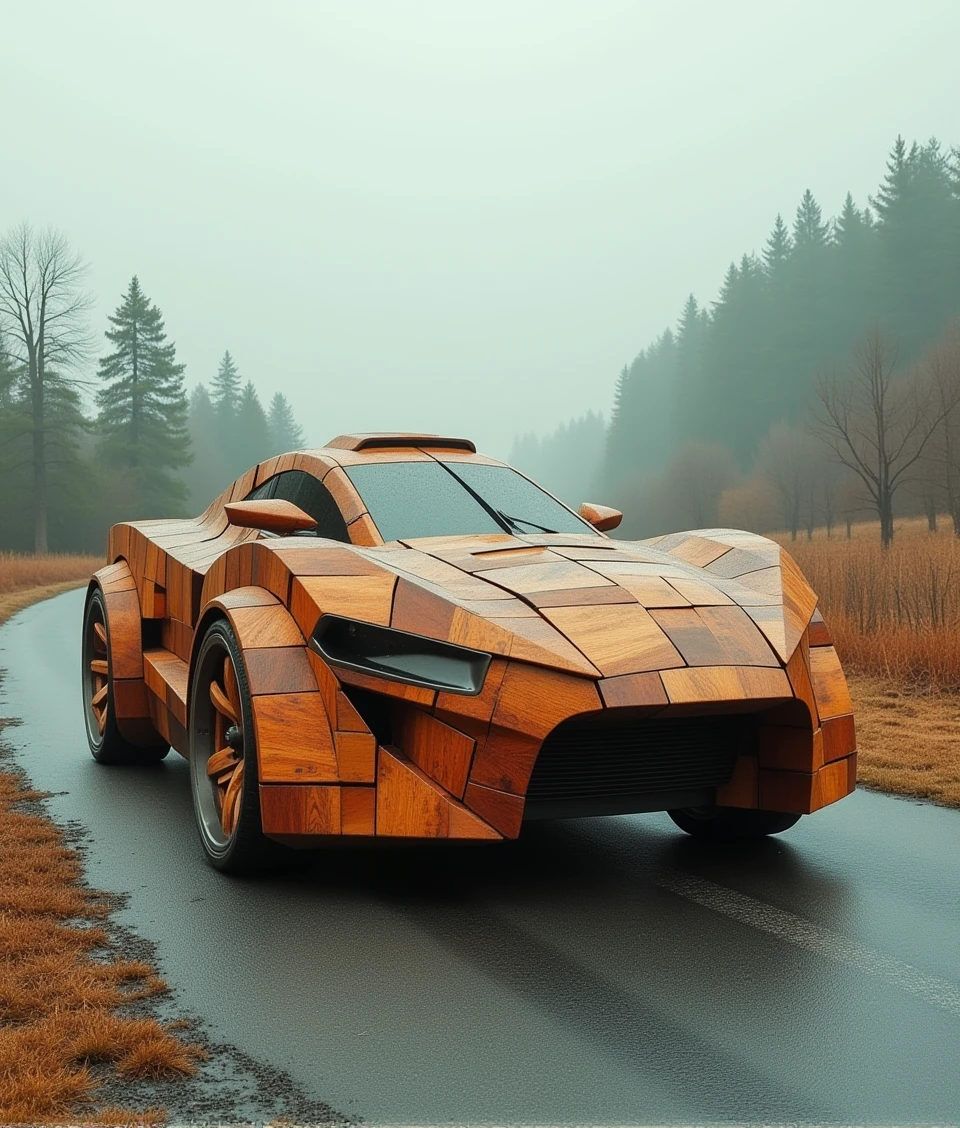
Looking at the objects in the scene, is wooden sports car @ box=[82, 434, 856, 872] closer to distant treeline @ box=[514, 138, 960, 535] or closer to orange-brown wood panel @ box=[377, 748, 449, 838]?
orange-brown wood panel @ box=[377, 748, 449, 838]

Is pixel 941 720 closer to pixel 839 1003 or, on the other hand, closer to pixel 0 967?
pixel 839 1003

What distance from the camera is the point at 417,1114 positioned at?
8.29 ft

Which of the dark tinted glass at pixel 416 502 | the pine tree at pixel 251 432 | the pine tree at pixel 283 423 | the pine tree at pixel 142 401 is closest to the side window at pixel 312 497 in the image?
the dark tinted glass at pixel 416 502

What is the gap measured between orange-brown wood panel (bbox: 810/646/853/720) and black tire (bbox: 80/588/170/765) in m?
3.63

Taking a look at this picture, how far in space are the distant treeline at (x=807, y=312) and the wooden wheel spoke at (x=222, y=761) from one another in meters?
38.4

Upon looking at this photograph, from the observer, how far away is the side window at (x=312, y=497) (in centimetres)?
511

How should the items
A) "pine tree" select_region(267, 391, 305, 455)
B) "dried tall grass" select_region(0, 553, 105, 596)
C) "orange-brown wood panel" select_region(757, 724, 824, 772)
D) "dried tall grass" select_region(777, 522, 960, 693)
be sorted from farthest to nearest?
"pine tree" select_region(267, 391, 305, 455)
"dried tall grass" select_region(0, 553, 105, 596)
"dried tall grass" select_region(777, 522, 960, 693)
"orange-brown wood panel" select_region(757, 724, 824, 772)

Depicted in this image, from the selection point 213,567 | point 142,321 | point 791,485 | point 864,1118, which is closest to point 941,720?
point 213,567

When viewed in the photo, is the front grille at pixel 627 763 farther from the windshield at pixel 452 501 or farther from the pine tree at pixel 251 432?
the pine tree at pixel 251 432

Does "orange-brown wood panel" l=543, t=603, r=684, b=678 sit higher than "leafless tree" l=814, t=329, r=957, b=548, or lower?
lower

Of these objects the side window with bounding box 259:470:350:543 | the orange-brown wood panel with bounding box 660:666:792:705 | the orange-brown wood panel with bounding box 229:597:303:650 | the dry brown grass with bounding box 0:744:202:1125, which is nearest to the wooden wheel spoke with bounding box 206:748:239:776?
the orange-brown wood panel with bounding box 229:597:303:650

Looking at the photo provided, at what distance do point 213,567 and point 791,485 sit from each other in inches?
1869

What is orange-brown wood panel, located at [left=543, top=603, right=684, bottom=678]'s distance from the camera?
3695mm

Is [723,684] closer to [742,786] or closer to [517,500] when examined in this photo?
[742,786]
